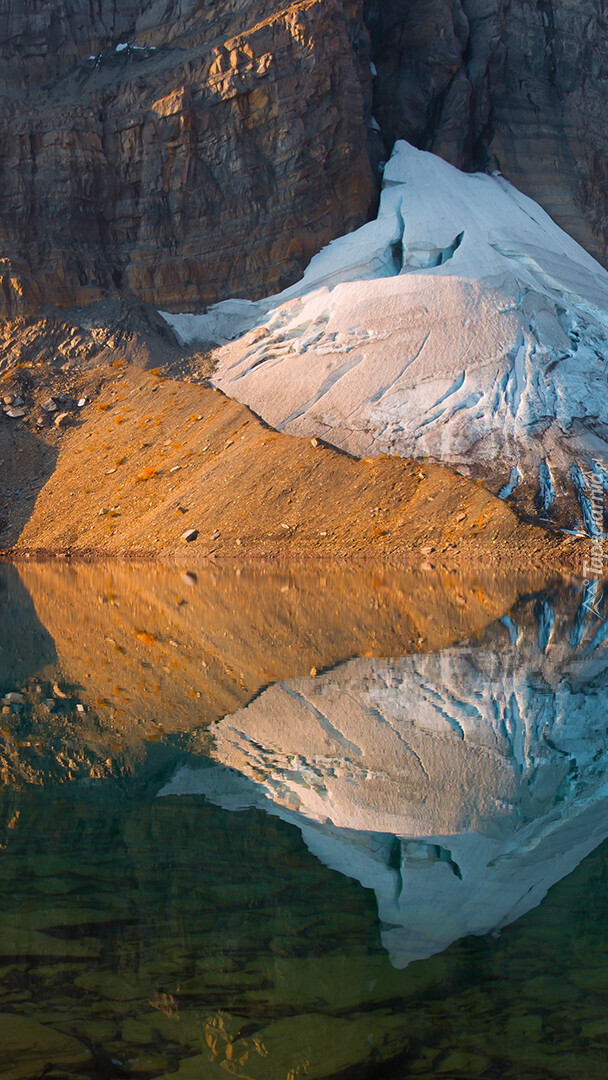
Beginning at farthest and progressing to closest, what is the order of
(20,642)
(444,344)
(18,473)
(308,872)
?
(18,473) < (444,344) < (20,642) < (308,872)

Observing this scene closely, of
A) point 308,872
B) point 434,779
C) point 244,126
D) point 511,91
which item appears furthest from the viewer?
point 511,91

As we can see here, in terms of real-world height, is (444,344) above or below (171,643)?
below

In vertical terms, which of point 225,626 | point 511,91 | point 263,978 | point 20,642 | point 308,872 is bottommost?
point 225,626

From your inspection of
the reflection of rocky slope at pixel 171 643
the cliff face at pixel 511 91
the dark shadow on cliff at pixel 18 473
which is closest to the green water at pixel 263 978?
the reflection of rocky slope at pixel 171 643

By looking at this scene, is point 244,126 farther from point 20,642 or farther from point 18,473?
point 20,642

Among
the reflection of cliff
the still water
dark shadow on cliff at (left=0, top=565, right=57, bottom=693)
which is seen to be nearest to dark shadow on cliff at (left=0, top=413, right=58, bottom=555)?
the reflection of cliff

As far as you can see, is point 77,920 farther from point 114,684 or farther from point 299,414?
point 299,414

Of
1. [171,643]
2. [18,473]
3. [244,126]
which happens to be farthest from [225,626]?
[244,126]

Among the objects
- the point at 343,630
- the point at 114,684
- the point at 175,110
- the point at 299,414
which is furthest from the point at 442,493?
the point at 175,110
